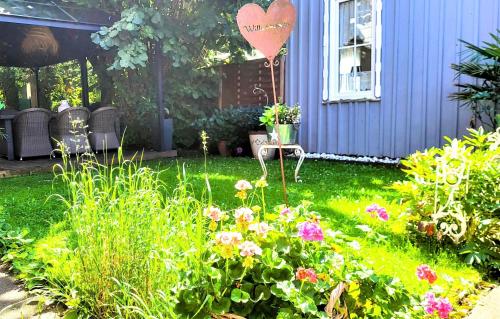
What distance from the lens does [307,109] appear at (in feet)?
22.9

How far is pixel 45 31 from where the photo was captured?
8.75m

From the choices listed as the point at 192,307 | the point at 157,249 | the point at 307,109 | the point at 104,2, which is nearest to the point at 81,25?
the point at 104,2

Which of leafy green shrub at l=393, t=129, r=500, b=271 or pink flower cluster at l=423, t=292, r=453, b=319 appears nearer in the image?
pink flower cluster at l=423, t=292, r=453, b=319

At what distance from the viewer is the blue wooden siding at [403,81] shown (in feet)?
16.9

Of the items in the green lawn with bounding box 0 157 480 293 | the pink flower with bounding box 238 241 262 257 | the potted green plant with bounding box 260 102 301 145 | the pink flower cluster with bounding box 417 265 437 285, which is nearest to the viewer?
the pink flower with bounding box 238 241 262 257

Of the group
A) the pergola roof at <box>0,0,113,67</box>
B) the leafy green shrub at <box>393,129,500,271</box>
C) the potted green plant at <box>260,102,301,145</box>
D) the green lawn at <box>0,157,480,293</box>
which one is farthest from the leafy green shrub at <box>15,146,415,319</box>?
the pergola roof at <box>0,0,113,67</box>

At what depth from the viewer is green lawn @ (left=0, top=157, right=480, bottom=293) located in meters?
2.21

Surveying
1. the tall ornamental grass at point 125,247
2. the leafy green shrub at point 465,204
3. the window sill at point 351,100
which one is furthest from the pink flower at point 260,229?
the window sill at point 351,100

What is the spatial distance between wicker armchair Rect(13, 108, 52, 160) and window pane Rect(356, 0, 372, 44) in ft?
15.9

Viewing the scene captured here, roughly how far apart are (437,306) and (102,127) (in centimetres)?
632

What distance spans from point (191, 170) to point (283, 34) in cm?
273

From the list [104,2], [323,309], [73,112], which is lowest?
[323,309]

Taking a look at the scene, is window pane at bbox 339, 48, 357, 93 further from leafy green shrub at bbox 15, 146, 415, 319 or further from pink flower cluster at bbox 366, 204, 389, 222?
leafy green shrub at bbox 15, 146, 415, 319

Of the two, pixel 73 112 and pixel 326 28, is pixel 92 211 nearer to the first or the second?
pixel 73 112
